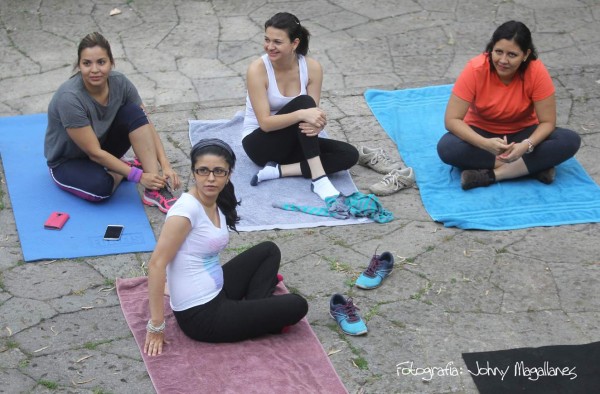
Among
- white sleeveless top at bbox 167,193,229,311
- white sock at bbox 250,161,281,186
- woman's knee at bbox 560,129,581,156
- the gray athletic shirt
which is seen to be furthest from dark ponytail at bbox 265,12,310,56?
white sleeveless top at bbox 167,193,229,311

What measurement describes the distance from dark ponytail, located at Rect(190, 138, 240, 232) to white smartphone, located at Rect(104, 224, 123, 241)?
1.15m

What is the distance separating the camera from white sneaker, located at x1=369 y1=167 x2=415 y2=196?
583 centimetres

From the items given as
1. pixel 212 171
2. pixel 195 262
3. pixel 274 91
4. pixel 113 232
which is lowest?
pixel 113 232

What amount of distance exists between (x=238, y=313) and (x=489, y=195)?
2.23 metres

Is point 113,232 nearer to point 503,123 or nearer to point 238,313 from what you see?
point 238,313

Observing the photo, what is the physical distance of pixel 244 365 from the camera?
415 cm

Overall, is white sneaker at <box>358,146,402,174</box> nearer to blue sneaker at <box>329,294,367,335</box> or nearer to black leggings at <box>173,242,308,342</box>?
blue sneaker at <box>329,294,367,335</box>

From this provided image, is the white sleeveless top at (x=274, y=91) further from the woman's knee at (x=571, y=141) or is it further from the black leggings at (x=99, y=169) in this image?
the woman's knee at (x=571, y=141)

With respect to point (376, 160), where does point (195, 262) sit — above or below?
above

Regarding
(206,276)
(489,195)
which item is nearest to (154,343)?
(206,276)

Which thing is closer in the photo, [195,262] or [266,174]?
[195,262]

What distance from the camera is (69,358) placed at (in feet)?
13.8

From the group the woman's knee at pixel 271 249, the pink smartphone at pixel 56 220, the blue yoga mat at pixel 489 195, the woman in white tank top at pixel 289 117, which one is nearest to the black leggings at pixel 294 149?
the woman in white tank top at pixel 289 117

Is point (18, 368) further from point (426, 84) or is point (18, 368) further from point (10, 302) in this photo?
point (426, 84)
